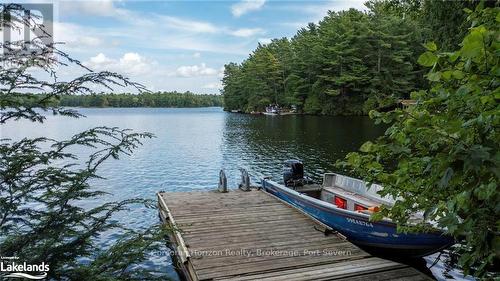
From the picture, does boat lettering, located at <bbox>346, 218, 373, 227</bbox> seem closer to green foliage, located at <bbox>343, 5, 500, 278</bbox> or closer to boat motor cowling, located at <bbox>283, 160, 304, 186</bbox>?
boat motor cowling, located at <bbox>283, 160, 304, 186</bbox>

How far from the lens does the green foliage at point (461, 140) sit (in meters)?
2.02

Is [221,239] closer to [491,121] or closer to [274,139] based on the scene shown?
[491,121]

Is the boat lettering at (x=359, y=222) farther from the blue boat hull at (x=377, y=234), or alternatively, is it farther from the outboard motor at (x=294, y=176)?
the outboard motor at (x=294, y=176)

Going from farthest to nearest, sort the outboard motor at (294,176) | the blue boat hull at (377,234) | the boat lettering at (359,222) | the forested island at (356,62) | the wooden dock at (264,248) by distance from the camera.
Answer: the forested island at (356,62), the outboard motor at (294,176), the boat lettering at (359,222), the blue boat hull at (377,234), the wooden dock at (264,248)

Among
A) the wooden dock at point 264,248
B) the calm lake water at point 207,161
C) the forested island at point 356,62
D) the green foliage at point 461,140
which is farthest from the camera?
the forested island at point 356,62

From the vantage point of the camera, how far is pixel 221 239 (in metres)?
8.70

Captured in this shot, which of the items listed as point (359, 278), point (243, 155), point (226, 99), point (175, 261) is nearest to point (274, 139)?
point (243, 155)

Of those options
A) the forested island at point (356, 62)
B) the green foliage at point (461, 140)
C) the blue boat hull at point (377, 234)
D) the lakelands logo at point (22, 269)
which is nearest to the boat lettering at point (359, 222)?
the blue boat hull at point (377, 234)

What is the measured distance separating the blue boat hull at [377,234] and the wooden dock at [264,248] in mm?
560

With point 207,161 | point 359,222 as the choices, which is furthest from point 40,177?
point 207,161

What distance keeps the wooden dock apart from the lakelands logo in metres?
1.95

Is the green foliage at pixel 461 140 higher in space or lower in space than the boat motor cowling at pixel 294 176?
higher

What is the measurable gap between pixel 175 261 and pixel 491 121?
30.6 ft

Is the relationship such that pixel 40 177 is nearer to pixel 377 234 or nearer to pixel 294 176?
pixel 377 234
